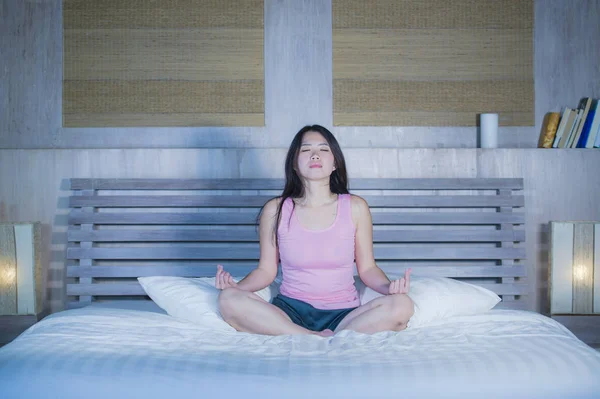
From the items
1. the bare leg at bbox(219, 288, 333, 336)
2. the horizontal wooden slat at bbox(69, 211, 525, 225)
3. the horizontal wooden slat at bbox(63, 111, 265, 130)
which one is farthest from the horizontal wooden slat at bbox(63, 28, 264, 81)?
the bare leg at bbox(219, 288, 333, 336)

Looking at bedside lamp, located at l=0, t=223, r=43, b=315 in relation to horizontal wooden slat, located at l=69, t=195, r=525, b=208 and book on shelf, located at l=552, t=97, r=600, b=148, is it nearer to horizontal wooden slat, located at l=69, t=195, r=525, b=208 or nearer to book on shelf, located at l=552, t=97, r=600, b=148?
horizontal wooden slat, located at l=69, t=195, r=525, b=208

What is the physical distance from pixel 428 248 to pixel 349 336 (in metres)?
1.44

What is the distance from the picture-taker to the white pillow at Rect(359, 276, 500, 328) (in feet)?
8.14

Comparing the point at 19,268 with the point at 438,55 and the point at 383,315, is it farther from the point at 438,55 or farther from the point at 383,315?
the point at 438,55

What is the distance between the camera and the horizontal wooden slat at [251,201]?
3.50m

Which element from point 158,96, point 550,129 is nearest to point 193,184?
point 158,96

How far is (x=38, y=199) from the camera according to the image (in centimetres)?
356

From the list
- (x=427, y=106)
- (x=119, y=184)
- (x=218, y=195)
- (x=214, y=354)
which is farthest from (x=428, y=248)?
(x=214, y=354)

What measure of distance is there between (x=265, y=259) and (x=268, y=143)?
3.50 feet

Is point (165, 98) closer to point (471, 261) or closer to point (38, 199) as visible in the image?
point (38, 199)

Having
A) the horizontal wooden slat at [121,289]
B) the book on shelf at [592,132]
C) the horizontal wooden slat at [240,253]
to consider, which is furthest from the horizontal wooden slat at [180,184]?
the book on shelf at [592,132]

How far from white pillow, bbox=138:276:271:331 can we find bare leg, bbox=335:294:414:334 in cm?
43

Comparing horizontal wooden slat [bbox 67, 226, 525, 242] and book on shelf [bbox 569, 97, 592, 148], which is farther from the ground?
book on shelf [bbox 569, 97, 592, 148]

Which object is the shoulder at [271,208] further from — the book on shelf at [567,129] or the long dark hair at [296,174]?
the book on shelf at [567,129]
